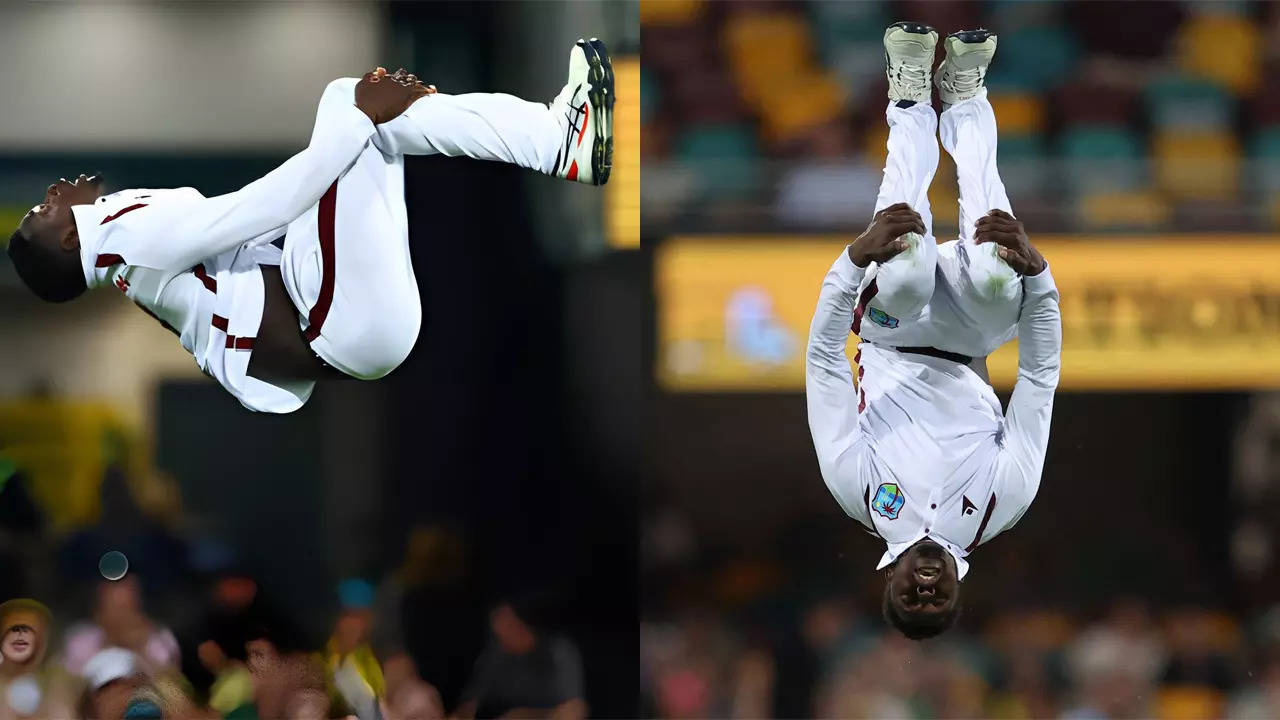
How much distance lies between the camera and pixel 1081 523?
7059 millimetres

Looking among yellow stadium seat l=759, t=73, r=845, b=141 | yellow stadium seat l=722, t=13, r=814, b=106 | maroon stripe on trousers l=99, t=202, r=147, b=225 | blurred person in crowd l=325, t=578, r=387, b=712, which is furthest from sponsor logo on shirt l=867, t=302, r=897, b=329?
yellow stadium seat l=722, t=13, r=814, b=106

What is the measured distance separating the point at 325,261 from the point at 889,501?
1.82 meters

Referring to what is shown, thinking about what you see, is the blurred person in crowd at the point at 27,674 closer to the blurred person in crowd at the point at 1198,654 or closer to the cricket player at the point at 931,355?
the cricket player at the point at 931,355

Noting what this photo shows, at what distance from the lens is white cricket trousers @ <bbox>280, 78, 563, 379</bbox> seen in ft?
12.5

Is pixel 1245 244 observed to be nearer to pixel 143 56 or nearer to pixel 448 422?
pixel 448 422

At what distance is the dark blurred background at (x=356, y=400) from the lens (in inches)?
262

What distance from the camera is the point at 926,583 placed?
3.82m

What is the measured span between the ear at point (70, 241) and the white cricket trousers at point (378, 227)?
592 millimetres

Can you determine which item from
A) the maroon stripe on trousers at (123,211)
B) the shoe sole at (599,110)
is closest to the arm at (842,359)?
the shoe sole at (599,110)

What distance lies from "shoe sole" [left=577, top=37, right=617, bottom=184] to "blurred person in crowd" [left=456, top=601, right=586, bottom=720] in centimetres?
303

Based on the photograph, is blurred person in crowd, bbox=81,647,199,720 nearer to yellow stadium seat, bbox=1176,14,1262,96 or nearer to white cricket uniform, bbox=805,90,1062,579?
white cricket uniform, bbox=805,90,1062,579

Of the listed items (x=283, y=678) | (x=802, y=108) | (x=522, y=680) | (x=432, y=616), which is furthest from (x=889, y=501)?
(x=802, y=108)

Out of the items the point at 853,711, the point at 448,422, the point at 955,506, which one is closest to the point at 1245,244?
the point at 853,711

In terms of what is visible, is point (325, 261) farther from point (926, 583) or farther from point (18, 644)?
point (18, 644)
